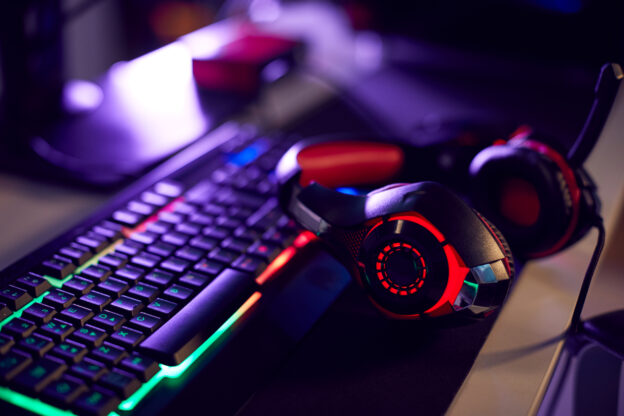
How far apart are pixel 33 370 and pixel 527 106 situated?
74cm

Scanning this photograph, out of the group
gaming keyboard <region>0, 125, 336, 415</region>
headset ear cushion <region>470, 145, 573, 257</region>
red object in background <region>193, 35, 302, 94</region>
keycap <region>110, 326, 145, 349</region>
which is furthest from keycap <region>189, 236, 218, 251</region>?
red object in background <region>193, 35, 302, 94</region>

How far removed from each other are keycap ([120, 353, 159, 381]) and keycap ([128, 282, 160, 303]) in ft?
0.16

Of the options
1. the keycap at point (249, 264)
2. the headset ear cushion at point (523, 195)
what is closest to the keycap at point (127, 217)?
the keycap at point (249, 264)

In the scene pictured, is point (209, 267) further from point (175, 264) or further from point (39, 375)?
point (39, 375)

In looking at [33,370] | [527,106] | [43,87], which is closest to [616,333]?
[33,370]

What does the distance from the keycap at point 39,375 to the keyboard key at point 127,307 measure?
0.17 feet

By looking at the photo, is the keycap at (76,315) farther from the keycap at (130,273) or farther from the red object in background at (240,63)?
the red object in background at (240,63)

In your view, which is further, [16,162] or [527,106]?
[527,106]

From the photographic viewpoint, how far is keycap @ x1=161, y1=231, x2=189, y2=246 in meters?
0.46

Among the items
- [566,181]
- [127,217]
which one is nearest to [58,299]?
[127,217]

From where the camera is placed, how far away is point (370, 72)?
0.98 metres

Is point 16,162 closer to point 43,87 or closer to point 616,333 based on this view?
point 43,87

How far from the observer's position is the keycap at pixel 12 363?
0.34 m

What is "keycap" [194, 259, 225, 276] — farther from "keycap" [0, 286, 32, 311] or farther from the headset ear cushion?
the headset ear cushion
